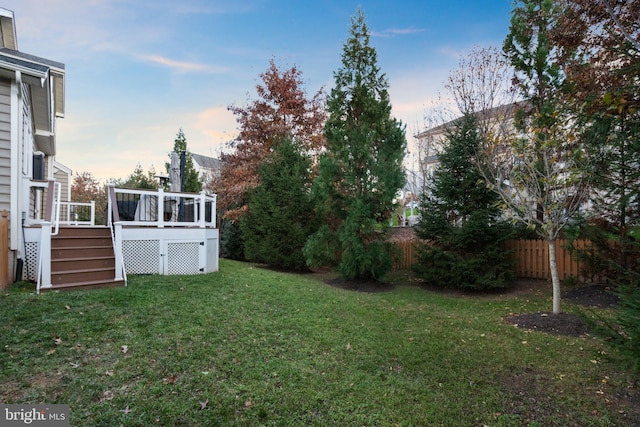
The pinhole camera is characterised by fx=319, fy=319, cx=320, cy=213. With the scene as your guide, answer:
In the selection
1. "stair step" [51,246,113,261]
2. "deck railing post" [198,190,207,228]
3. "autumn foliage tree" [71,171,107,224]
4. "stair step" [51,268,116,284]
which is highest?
"autumn foliage tree" [71,171,107,224]

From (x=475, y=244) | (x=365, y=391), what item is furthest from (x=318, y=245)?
(x=365, y=391)

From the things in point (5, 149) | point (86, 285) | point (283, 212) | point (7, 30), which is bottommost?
point (86, 285)

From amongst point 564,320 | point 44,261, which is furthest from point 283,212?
point 564,320

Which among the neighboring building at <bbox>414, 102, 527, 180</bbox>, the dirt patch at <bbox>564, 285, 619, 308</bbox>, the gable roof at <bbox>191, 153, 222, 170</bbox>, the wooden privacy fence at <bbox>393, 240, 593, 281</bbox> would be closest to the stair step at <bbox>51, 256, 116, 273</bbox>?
the neighboring building at <bbox>414, 102, 527, 180</bbox>

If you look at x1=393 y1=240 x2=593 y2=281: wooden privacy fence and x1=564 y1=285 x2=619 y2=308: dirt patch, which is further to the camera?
x1=393 y1=240 x2=593 y2=281: wooden privacy fence

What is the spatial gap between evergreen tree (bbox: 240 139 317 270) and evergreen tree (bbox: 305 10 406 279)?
1.63 metres

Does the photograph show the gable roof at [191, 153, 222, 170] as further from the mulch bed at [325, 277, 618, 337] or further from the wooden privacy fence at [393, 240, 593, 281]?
the wooden privacy fence at [393, 240, 593, 281]

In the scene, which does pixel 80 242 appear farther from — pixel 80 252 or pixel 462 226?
pixel 462 226

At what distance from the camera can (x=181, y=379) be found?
305 centimetres

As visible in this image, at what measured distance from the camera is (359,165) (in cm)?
946

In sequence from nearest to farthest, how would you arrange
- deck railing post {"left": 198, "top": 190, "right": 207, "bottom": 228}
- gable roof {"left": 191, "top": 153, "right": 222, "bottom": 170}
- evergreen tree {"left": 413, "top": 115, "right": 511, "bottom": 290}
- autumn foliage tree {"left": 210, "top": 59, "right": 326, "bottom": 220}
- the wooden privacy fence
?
deck railing post {"left": 198, "top": 190, "right": 207, "bottom": 228} → evergreen tree {"left": 413, "top": 115, "right": 511, "bottom": 290} → the wooden privacy fence → autumn foliage tree {"left": 210, "top": 59, "right": 326, "bottom": 220} → gable roof {"left": 191, "top": 153, "right": 222, "bottom": 170}

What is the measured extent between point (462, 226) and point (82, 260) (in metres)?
9.01

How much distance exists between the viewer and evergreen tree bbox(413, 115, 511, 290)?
8438 mm

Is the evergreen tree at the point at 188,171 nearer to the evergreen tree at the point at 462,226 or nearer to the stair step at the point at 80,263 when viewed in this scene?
the stair step at the point at 80,263
